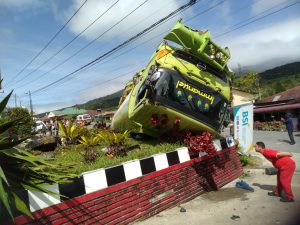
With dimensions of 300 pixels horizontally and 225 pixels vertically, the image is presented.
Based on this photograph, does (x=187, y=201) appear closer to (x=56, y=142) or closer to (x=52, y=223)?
(x=52, y=223)

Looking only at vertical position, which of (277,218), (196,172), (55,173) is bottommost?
(277,218)

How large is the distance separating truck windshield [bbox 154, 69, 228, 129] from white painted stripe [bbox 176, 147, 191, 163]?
3.92 ft

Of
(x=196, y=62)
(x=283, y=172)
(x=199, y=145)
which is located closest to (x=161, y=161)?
(x=199, y=145)

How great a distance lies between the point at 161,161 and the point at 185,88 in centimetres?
230

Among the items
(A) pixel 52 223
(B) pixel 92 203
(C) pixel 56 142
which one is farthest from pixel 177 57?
(A) pixel 52 223

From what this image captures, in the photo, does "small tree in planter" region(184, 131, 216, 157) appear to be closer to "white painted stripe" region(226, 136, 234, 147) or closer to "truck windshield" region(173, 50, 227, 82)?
"white painted stripe" region(226, 136, 234, 147)

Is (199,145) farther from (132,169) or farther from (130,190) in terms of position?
(130,190)

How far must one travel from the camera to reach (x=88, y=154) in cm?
618

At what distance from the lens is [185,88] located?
765cm

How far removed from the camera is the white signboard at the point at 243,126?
10.9m

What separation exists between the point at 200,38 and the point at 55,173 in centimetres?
524

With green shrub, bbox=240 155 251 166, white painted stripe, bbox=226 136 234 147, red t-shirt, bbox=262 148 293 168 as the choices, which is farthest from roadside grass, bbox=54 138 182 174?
green shrub, bbox=240 155 251 166

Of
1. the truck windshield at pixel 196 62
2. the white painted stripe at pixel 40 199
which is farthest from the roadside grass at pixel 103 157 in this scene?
the truck windshield at pixel 196 62

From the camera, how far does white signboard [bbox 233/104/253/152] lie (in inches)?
429
